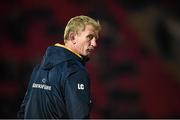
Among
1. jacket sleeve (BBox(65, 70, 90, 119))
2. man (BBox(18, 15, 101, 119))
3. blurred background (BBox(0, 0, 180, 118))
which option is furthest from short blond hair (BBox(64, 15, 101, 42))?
blurred background (BBox(0, 0, 180, 118))

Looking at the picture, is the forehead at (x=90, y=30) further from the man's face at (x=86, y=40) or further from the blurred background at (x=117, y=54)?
the blurred background at (x=117, y=54)

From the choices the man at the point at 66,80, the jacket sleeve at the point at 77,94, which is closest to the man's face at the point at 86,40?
the man at the point at 66,80

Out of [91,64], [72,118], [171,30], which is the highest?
[171,30]

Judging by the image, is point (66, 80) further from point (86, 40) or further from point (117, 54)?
point (117, 54)

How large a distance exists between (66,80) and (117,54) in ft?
8.36

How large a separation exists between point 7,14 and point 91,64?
3.08 feet

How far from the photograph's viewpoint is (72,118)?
1745mm

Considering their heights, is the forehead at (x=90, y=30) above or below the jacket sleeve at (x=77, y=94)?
above

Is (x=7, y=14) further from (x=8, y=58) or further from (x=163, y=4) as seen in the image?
(x=163, y=4)

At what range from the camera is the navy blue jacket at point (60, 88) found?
1727 mm

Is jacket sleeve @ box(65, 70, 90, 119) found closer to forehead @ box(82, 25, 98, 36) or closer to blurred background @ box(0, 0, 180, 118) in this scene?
forehead @ box(82, 25, 98, 36)

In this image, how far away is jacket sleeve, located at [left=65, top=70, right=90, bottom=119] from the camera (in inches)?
67.6

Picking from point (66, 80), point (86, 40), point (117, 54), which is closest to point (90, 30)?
point (86, 40)

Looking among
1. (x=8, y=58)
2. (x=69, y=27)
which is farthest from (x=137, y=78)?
(x=69, y=27)
